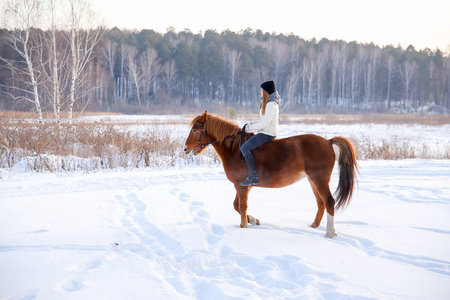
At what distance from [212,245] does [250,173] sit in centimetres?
117

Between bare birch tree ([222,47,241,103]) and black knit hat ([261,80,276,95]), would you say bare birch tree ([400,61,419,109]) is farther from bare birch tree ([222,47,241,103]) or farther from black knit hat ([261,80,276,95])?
black knit hat ([261,80,276,95])

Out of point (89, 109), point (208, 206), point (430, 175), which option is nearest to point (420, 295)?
point (208, 206)

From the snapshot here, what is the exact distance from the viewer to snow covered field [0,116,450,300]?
3225 mm

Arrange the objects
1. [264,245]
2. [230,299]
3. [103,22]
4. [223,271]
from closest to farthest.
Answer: [230,299] < [223,271] < [264,245] < [103,22]

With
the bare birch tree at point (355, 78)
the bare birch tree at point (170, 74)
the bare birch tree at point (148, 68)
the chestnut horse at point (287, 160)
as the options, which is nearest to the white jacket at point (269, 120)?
the chestnut horse at point (287, 160)

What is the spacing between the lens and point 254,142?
196 inches

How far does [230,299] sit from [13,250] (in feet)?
9.21

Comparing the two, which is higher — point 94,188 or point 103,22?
point 103,22

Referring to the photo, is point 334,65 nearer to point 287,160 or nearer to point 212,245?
point 287,160

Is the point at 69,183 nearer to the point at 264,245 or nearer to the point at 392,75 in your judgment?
the point at 264,245

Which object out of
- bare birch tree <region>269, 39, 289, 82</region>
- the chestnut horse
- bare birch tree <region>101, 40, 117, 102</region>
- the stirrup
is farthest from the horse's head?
bare birch tree <region>269, 39, 289, 82</region>

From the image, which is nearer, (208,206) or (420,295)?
(420,295)

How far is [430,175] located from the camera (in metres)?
9.24

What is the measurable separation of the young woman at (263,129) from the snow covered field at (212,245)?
2.82ft
